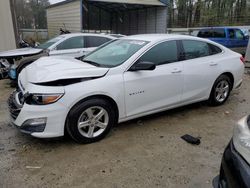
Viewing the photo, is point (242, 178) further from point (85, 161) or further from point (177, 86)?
point (177, 86)

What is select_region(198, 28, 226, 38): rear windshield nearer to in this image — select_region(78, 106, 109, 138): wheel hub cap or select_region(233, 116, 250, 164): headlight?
select_region(78, 106, 109, 138): wheel hub cap

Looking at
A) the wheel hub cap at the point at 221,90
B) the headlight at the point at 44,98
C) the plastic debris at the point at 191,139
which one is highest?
the headlight at the point at 44,98

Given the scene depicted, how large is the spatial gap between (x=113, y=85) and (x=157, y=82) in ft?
2.72

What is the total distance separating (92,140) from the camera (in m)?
3.37

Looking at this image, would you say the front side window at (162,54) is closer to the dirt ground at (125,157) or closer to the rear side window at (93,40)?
the dirt ground at (125,157)

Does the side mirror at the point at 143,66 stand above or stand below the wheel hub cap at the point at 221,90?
above

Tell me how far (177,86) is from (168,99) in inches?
11.1

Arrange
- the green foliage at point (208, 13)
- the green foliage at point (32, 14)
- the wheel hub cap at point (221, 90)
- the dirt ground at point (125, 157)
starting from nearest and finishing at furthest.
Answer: the dirt ground at point (125, 157) < the wheel hub cap at point (221, 90) < the green foliage at point (208, 13) < the green foliage at point (32, 14)

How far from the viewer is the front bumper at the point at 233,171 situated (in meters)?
1.48

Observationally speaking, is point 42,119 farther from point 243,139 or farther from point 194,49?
point 194,49

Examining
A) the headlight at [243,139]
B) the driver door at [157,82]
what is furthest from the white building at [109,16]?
the headlight at [243,139]

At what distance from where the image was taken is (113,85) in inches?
132

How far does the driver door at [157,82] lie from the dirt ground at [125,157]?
42 cm

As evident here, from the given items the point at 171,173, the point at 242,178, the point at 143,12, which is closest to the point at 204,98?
the point at 171,173
